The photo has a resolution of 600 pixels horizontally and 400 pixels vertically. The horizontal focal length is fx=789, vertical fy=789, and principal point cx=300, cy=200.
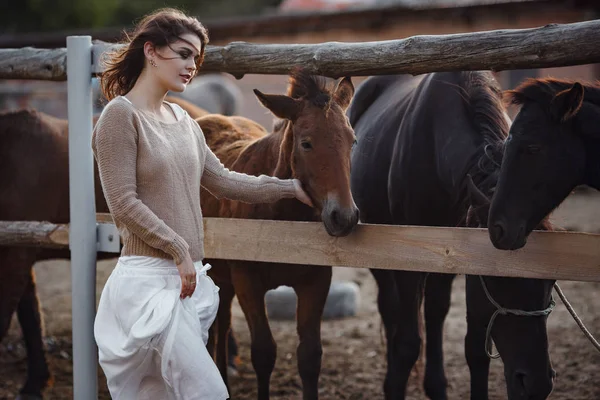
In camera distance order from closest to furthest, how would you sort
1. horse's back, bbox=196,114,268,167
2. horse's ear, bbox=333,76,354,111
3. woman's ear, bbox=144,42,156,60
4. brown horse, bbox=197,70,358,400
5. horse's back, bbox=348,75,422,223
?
1. woman's ear, bbox=144,42,156,60
2. brown horse, bbox=197,70,358,400
3. horse's ear, bbox=333,76,354,111
4. horse's back, bbox=196,114,268,167
5. horse's back, bbox=348,75,422,223

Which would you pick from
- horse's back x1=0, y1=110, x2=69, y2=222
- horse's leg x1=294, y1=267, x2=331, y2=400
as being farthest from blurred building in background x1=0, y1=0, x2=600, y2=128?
horse's leg x1=294, y1=267, x2=331, y2=400

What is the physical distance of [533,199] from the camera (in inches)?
119

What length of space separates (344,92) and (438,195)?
36.4 inches

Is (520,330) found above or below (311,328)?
above

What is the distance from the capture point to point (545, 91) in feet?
10.1

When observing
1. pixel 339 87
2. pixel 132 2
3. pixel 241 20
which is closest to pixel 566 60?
pixel 339 87

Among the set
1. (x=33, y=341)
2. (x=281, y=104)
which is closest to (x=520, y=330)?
(x=281, y=104)

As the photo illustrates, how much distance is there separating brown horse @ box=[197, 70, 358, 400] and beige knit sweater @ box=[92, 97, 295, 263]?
63 cm

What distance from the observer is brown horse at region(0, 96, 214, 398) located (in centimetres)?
512

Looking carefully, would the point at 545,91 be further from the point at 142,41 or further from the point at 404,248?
the point at 142,41

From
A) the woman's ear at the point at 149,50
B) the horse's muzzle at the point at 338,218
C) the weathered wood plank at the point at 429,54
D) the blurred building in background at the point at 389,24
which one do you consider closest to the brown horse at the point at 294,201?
the horse's muzzle at the point at 338,218

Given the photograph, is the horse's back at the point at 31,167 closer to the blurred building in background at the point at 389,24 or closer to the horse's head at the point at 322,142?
the horse's head at the point at 322,142

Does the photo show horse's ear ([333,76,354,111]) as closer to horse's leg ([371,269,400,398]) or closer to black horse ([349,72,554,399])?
black horse ([349,72,554,399])

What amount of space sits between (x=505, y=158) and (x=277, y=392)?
279 centimetres
